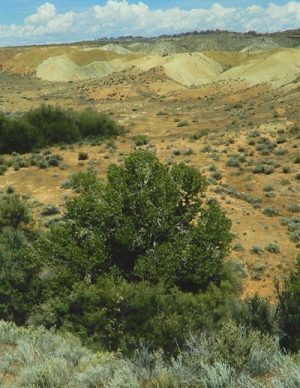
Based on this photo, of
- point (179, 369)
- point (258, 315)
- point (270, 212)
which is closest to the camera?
point (179, 369)

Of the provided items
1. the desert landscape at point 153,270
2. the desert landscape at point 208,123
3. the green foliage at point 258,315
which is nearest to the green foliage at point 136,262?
the desert landscape at point 153,270

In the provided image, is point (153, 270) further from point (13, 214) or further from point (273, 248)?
point (273, 248)

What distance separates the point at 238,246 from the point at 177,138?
91.3 feet

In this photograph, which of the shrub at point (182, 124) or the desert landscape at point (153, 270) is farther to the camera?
the shrub at point (182, 124)

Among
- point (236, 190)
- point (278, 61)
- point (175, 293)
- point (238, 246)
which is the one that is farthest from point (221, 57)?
point (175, 293)

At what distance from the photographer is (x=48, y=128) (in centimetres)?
5103

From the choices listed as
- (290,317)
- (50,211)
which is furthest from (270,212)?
(290,317)

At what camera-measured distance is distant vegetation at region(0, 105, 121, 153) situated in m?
47.7

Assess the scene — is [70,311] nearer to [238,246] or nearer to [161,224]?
[161,224]

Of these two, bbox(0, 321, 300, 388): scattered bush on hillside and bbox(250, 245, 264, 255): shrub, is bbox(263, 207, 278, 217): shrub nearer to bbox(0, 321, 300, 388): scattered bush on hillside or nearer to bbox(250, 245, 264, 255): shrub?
bbox(250, 245, 264, 255): shrub

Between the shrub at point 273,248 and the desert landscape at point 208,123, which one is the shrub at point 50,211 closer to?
the desert landscape at point 208,123

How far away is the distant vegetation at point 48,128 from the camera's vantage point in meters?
47.7

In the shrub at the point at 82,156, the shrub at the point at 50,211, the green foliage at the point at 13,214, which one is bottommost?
the shrub at the point at 50,211

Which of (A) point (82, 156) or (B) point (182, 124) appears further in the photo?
(B) point (182, 124)
